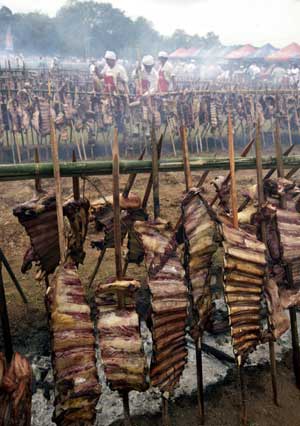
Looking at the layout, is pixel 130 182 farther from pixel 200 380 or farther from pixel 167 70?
pixel 167 70

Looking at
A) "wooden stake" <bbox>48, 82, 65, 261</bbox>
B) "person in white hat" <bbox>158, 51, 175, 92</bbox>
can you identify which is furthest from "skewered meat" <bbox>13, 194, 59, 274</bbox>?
"person in white hat" <bbox>158, 51, 175, 92</bbox>

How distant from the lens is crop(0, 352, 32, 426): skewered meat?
2.65 m

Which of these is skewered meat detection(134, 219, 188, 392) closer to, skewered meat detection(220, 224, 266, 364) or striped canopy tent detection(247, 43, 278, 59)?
skewered meat detection(220, 224, 266, 364)

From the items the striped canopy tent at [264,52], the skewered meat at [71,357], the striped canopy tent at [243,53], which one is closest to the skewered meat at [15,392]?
the skewered meat at [71,357]

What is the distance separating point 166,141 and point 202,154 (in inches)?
114

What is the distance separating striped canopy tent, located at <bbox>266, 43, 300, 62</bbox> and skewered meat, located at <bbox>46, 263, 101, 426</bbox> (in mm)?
43032

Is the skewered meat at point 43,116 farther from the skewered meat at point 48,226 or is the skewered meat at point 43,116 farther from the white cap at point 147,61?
the skewered meat at point 48,226

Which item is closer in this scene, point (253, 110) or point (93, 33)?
point (253, 110)

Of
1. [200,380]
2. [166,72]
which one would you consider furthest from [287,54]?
[200,380]

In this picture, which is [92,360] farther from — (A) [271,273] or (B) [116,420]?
(A) [271,273]

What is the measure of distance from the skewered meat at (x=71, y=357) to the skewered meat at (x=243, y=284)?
3.80 feet

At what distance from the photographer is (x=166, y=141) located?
2078 cm

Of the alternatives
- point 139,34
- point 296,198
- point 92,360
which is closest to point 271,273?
point 296,198

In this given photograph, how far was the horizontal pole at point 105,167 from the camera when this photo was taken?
3307 millimetres
